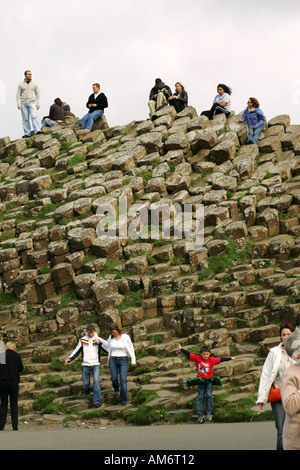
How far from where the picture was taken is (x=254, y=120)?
26734 mm

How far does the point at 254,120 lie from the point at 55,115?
37.6 ft

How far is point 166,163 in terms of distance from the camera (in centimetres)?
2616

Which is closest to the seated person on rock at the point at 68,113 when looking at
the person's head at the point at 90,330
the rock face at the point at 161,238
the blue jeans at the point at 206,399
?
the rock face at the point at 161,238

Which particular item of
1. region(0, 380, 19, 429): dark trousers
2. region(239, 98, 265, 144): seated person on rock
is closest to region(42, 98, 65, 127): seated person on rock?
region(239, 98, 265, 144): seated person on rock

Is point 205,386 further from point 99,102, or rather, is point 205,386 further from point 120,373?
point 99,102

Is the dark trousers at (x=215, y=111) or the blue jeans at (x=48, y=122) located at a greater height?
the blue jeans at (x=48, y=122)

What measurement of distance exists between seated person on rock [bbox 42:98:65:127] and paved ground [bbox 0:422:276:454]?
74.4ft

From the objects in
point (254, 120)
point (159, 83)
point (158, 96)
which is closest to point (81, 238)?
point (254, 120)

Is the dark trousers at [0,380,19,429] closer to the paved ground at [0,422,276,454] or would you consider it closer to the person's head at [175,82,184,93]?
the paved ground at [0,422,276,454]

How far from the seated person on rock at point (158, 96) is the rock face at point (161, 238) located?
1.89 metres

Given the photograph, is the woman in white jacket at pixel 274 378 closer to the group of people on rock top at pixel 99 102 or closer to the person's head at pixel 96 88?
the group of people on rock top at pixel 99 102

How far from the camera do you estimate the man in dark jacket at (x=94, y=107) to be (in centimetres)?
3116

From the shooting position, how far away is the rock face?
18703 mm
